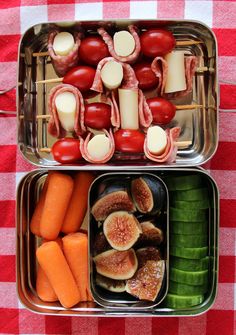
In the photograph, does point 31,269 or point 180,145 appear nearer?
point 180,145

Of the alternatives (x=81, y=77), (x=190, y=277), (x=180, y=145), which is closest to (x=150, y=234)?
(x=190, y=277)

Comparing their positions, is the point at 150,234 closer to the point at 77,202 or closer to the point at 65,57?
the point at 77,202

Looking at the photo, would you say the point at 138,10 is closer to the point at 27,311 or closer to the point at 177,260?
the point at 177,260

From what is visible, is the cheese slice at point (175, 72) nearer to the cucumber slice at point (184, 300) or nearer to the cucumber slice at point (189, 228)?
the cucumber slice at point (189, 228)

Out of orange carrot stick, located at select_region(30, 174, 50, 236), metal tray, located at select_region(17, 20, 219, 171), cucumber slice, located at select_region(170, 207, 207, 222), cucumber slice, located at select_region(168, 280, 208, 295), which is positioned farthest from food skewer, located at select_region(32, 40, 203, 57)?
cucumber slice, located at select_region(168, 280, 208, 295)

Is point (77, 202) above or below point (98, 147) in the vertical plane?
below

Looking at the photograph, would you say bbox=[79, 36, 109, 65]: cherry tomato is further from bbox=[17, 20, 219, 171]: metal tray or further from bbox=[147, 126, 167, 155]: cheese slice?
bbox=[147, 126, 167, 155]: cheese slice

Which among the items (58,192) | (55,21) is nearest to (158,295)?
(58,192)

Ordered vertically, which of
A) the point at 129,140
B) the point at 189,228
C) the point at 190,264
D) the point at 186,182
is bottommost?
the point at 190,264
